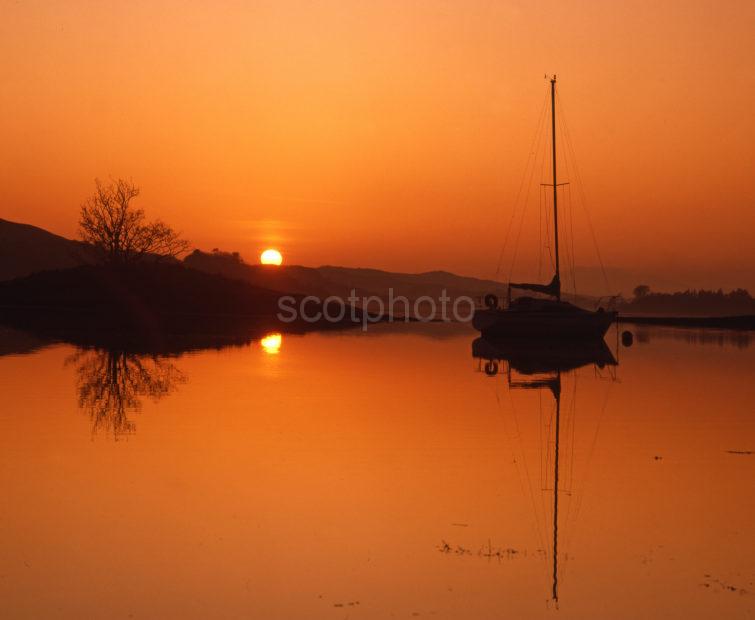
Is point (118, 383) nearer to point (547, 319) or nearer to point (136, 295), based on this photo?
point (547, 319)

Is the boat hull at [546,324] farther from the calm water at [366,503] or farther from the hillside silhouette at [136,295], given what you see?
the hillside silhouette at [136,295]

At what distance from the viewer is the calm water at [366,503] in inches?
334

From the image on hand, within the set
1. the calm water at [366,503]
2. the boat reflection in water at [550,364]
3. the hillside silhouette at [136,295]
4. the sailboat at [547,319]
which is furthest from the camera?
the hillside silhouette at [136,295]

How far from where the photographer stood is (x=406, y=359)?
118ft

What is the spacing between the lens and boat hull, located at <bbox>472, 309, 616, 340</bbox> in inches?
1923

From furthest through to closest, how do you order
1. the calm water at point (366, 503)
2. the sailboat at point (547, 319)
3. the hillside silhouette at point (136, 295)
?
the hillside silhouette at point (136, 295) → the sailboat at point (547, 319) → the calm water at point (366, 503)

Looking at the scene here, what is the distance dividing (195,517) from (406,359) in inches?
1001

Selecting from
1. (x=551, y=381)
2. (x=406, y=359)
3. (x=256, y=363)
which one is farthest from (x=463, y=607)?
(x=406, y=359)

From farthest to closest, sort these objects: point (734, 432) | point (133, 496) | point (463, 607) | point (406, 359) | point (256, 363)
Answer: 1. point (406, 359)
2. point (256, 363)
3. point (734, 432)
4. point (133, 496)
5. point (463, 607)

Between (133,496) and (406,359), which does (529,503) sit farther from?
(406,359)

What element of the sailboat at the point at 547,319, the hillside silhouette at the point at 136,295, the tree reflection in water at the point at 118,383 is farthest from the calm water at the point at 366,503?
the hillside silhouette at the point at 136,295

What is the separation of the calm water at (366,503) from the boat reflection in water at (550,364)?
157 mm

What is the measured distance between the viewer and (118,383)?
2423cm

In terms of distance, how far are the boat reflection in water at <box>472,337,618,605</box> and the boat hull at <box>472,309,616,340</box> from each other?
476mm
